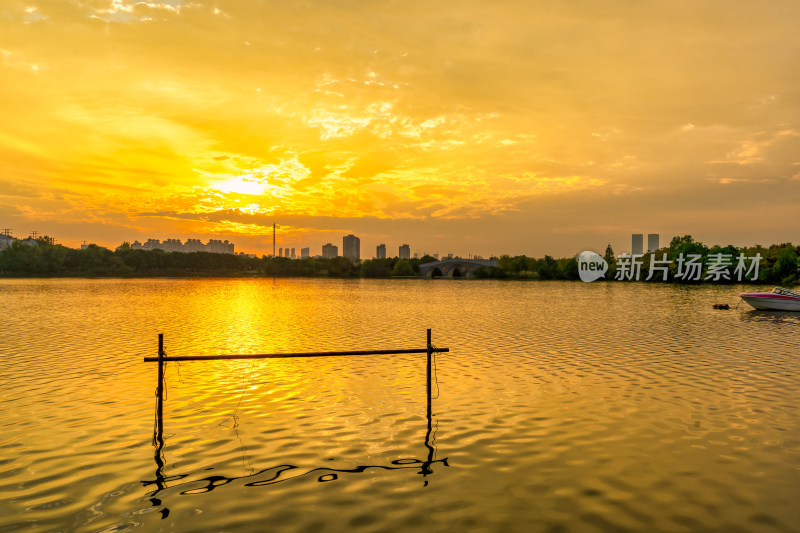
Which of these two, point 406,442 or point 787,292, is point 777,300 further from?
point 406,442

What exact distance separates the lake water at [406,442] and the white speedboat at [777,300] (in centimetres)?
3803

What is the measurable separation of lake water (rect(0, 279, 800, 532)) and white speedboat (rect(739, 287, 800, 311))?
38.0 metres

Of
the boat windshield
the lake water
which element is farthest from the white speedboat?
the lake water

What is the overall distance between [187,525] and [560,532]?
27.2 ft

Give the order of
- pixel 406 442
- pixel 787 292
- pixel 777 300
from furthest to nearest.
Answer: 1. pixel 787 292
2. pixel 777 300
3. pixel 406 442

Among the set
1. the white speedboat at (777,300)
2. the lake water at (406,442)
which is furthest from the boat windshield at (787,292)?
the lake water at (406,442)

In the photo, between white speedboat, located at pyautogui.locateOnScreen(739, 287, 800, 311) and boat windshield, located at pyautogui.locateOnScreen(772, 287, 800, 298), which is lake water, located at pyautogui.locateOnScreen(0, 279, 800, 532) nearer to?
white speedboat, located at pyautogui.locateOnScreen(739, 287, 800, 311)

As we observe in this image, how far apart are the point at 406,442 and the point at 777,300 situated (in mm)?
70806

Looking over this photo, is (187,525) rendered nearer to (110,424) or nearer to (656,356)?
(110,424)

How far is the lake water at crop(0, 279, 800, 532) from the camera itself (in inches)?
458

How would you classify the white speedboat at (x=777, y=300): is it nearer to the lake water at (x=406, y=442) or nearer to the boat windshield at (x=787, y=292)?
the boat windshield at (x=787, y=292)

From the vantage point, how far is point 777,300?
66062 millimetres

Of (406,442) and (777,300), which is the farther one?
(777,300)

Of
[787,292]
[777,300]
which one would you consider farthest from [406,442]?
[787,292]
